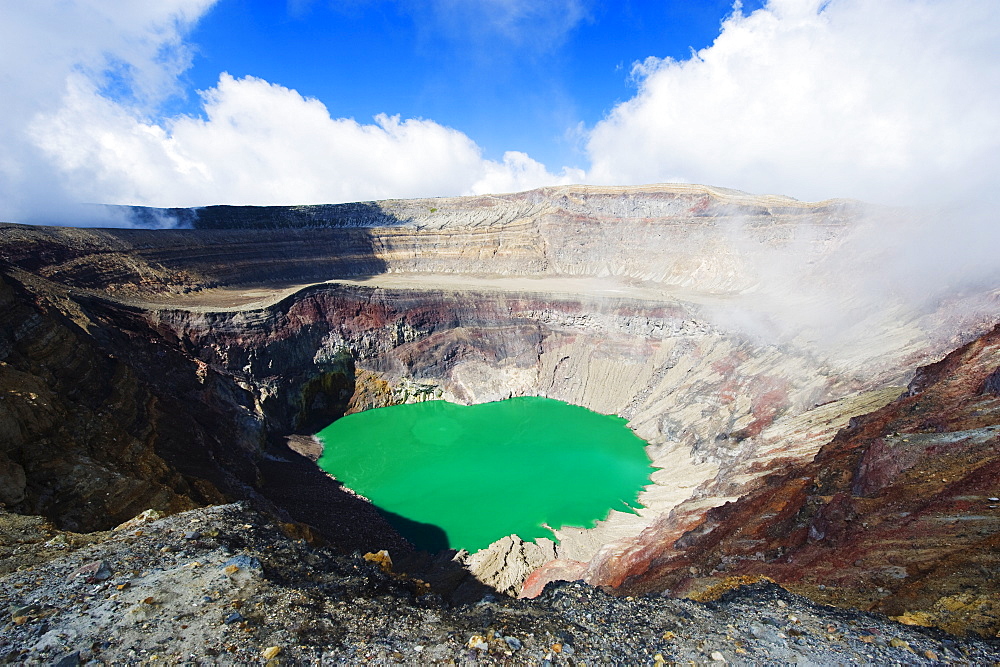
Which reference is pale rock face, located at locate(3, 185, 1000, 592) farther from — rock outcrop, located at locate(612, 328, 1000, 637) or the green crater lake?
rock outcrop, located at locate(612, 328, 1000, 637)

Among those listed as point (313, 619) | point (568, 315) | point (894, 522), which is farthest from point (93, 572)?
point (568, 315)

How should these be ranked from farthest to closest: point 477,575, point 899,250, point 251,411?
point 899,250 → point 251,411 → point 477,575

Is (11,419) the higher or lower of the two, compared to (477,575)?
higher

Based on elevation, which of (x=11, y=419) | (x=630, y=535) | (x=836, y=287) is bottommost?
(x=630, y=535)

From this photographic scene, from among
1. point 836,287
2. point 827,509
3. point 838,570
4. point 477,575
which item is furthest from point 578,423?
point 838,570

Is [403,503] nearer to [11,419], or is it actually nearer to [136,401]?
[136,401]

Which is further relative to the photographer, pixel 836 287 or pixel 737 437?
pixel 836 287

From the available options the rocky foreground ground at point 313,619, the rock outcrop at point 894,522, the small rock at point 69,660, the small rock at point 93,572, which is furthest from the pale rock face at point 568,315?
the small rock at point 69,660
